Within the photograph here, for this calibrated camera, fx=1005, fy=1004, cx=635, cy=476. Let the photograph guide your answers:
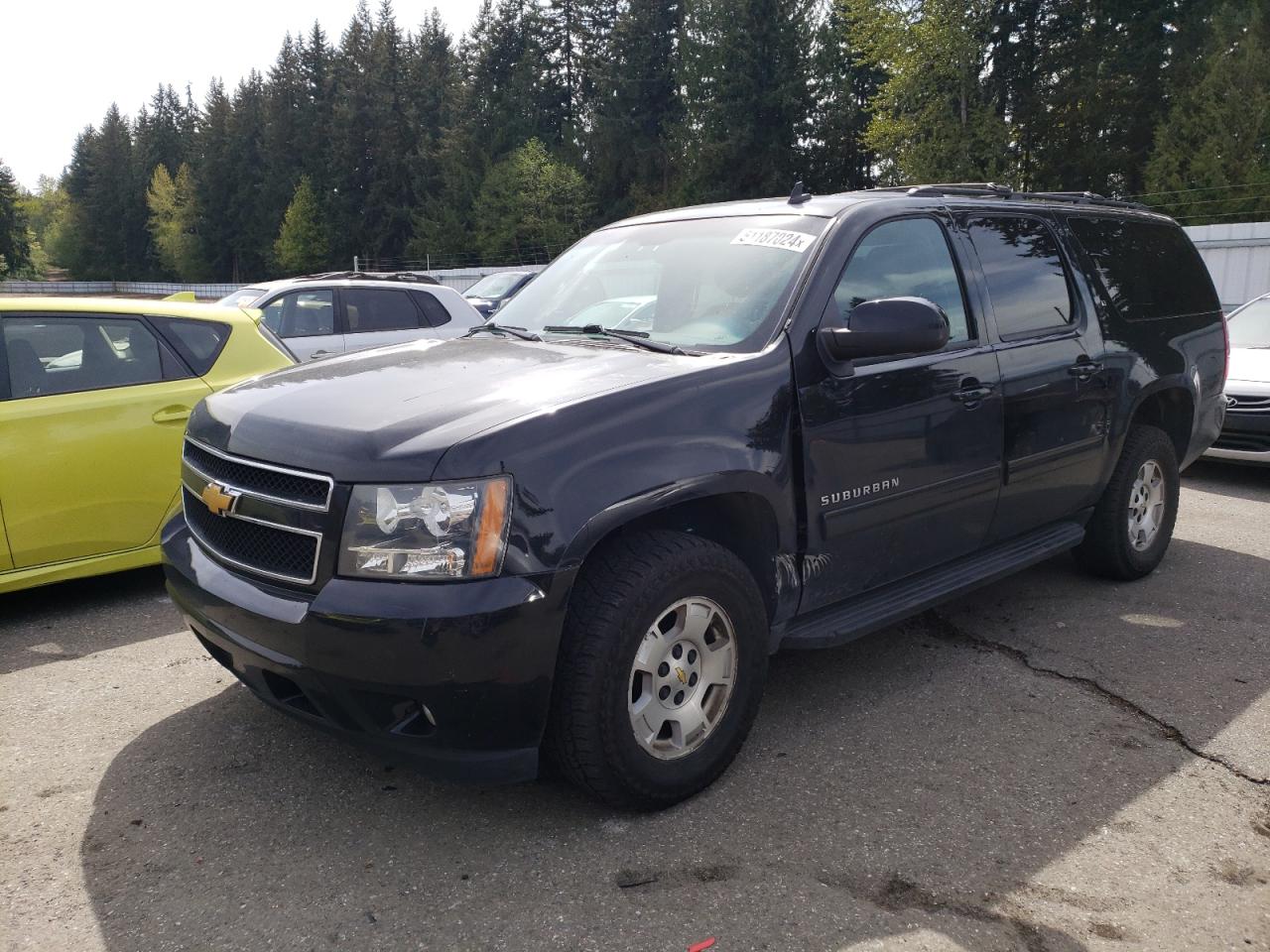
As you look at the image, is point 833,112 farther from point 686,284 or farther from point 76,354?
point 686,284

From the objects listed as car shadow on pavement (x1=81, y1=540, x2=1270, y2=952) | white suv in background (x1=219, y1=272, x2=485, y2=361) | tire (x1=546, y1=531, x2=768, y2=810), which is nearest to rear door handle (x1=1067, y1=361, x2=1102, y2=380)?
car shadow on pavement (x1=81, y1=540, x2=1270, y2=952)

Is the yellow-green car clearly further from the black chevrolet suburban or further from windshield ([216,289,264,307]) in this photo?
windshield ([216,289,264,307])

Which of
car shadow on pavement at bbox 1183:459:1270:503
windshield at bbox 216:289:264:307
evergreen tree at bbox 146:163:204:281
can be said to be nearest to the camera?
car shadow on pavement at bbox 1183:459:1270:503

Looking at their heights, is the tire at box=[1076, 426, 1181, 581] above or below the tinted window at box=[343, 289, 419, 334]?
below

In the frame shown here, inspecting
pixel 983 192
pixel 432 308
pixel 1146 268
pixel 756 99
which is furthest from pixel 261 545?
pixel 756 99

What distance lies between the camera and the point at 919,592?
3799mm

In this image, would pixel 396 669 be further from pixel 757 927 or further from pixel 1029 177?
pixel 1029 177

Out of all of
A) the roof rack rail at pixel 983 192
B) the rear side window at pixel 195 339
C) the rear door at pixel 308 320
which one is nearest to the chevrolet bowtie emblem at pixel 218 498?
the rear side window at pixel 195 339

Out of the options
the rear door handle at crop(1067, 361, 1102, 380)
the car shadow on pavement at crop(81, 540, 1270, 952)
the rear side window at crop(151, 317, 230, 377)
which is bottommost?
the car shadow on pavement at crop(81, 540, 1270, 952)

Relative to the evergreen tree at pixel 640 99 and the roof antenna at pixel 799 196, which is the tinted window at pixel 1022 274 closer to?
the roof antenna at pixel 799 196

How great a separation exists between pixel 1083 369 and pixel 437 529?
3.25m

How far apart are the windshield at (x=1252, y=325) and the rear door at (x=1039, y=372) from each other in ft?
17.9

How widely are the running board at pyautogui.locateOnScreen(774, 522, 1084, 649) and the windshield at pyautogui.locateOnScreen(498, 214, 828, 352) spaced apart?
38.9 inches

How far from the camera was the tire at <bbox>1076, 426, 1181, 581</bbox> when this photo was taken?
16.4 feet
